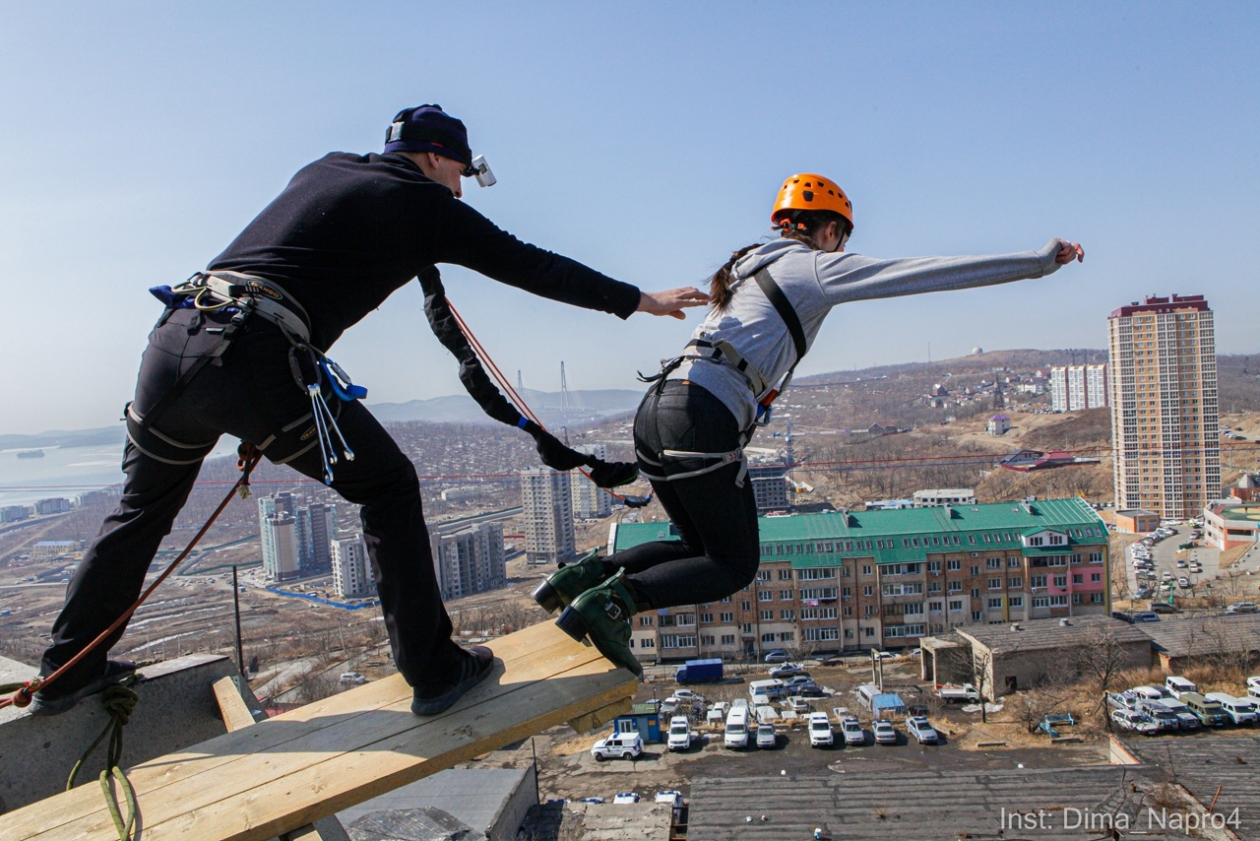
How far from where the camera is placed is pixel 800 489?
52.3 meters

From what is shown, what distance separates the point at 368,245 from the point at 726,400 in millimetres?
898

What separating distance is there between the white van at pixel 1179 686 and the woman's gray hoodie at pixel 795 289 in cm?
1818

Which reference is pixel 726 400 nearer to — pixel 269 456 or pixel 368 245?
pixel 368 245

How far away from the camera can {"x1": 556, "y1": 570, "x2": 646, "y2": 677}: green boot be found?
2.14 metres

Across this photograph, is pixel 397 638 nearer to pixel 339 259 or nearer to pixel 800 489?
pixel 339 259

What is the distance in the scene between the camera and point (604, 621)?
2148 mm

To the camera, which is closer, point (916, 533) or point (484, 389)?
point (484, 389)

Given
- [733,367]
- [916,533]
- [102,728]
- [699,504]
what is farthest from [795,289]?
[916,533]

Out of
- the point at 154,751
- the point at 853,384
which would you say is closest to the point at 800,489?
the point at 154,751

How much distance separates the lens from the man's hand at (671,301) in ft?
6.60

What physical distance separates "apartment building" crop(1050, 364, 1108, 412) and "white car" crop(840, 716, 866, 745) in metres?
67.6

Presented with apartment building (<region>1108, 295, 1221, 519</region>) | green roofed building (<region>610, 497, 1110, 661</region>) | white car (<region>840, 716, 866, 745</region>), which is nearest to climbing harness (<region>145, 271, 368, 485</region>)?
white car (<region>840, 716, 866, 745</region>)

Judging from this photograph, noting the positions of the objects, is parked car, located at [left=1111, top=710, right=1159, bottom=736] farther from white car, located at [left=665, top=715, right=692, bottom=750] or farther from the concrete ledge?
the concrete ledge

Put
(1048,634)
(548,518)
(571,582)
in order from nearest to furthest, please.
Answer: (571,582) → (1048,634) → (548,518)
